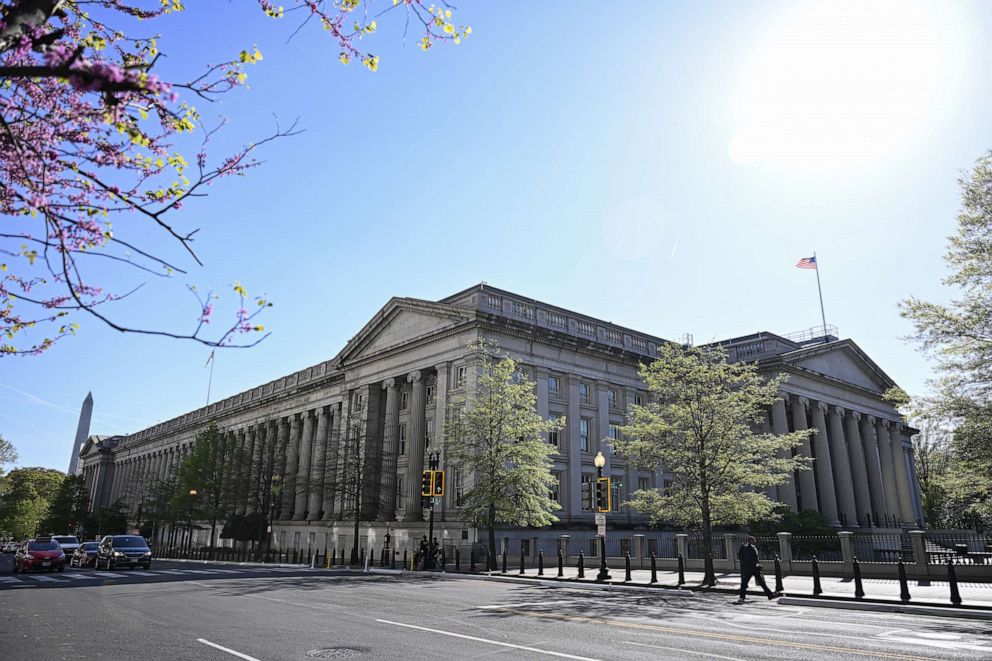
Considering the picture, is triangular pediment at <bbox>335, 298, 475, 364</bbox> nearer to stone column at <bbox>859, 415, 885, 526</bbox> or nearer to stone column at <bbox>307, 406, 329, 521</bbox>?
stone column at <bbox>307, 406, 329, 521</bbox>

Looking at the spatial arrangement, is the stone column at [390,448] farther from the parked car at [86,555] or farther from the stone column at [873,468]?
the stone column at [873,468]

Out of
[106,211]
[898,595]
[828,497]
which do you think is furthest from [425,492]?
[828,497]

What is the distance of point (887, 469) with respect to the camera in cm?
6625

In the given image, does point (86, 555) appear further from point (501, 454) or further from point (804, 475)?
point (804, 475)

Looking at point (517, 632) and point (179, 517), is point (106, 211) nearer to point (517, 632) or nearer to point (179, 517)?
point (517, 632)

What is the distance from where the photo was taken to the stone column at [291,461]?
68.1 meters

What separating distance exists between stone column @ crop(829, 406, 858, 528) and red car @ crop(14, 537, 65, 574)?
5950cm

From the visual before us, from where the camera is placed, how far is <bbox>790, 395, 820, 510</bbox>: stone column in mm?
53625

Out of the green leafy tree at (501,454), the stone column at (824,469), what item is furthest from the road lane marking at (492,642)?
the stone column at (824,469)

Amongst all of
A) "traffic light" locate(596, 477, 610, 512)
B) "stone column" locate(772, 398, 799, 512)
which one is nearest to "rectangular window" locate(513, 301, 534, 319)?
"traffic light" locate(596, 477, 610, 512)

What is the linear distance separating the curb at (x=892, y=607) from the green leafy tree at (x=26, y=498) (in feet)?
425

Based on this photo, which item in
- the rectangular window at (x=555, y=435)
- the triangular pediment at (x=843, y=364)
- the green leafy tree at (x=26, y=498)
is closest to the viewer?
the rectangular window at (x=555, y=435)

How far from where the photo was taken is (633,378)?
53.9 metres

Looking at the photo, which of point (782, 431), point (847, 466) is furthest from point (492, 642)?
point (847, 466)
